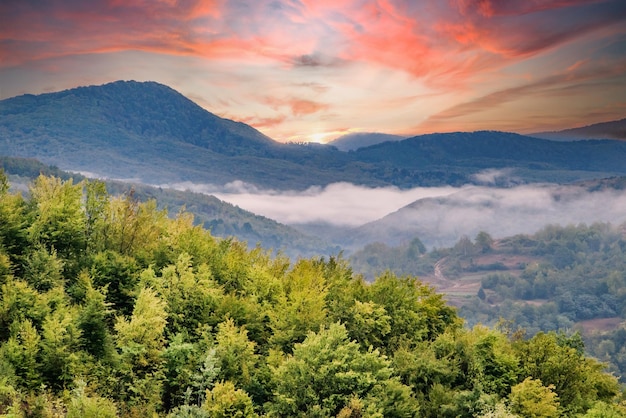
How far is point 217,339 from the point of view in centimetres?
5819

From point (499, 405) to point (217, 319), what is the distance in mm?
28879

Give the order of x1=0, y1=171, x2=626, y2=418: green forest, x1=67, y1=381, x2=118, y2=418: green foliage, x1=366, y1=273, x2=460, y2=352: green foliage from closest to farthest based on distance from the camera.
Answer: x1=67, y1=381, x2=118, y2=418: green foliage < x1=0, y1=171, x2=626, y2=418: green forest < x1=366, y1=273, x2=460, y2=352: green foliage

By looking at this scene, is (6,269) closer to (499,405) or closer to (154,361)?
(154,361)

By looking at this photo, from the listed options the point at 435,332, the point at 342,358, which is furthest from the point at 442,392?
the point at 435,332

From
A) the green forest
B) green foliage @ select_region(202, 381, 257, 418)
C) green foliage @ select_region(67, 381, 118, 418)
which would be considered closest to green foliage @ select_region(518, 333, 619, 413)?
the green forest

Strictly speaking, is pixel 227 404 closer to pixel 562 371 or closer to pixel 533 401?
pixel 533 401

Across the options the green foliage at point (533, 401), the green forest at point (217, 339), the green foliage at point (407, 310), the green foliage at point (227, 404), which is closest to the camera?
the green foliage at point (227, 404)

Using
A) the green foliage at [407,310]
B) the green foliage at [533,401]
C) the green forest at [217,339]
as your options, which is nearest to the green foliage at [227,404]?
the green forest at [217,339]

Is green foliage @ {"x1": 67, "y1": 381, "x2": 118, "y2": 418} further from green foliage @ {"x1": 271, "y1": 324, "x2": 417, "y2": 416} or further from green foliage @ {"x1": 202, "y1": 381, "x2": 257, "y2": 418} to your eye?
green foliage @ {"x1": 271, "y1": 324, "x2": 417, "y2": 416}

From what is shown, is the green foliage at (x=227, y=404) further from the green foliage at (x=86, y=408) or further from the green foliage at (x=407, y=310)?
the green foliage at (x=407, y=310)

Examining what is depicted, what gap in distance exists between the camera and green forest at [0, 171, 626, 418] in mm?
50938

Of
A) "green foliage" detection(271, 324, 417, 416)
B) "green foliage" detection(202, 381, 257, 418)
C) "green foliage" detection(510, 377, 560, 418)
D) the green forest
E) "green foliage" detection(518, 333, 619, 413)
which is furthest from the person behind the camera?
"green foliage" detection(518, 333, 619, 413)

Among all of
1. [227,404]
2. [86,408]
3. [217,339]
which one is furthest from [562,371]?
[86,408]

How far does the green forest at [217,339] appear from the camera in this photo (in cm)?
5094
